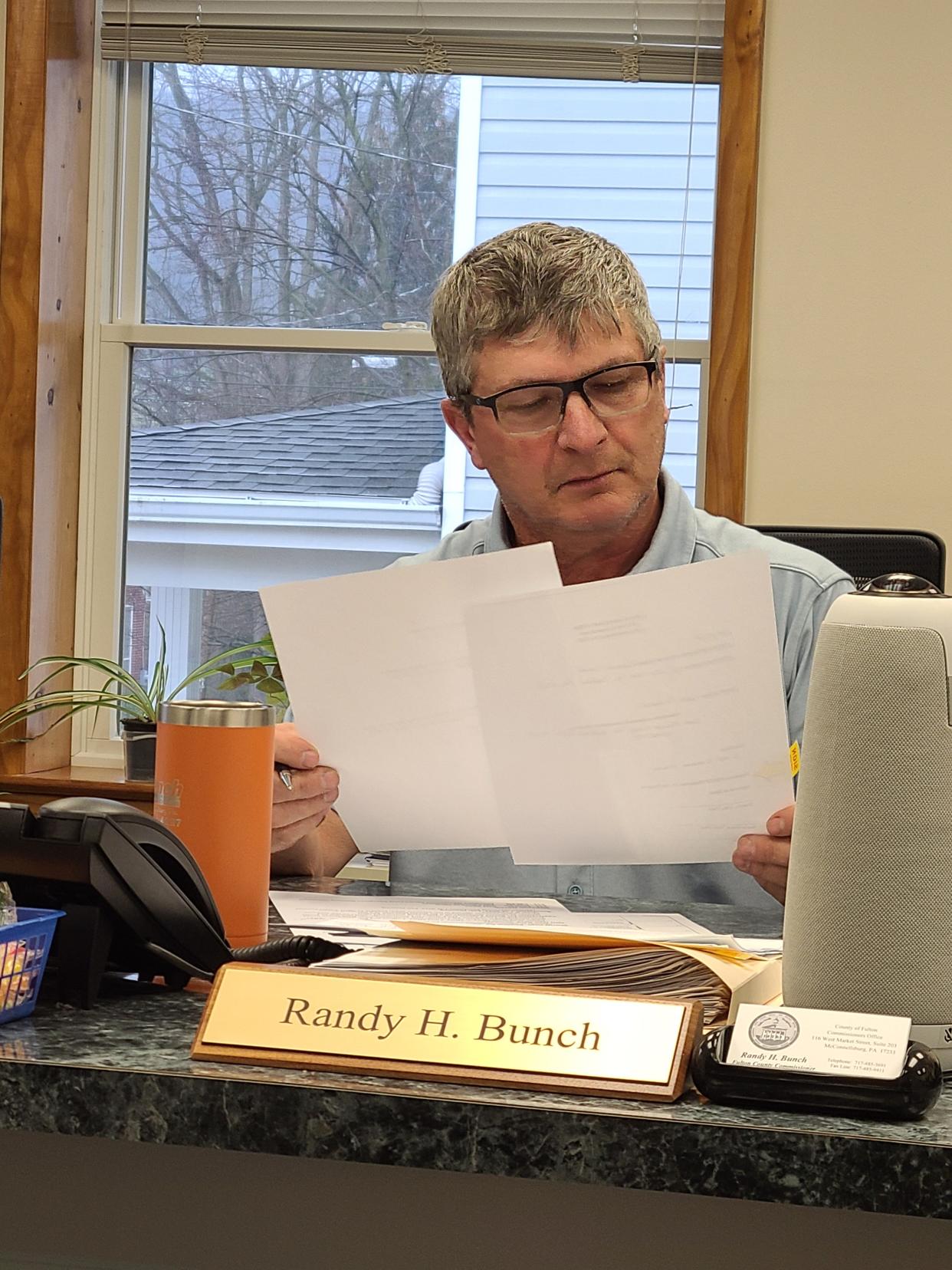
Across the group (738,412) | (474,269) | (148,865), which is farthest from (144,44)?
(148,865)

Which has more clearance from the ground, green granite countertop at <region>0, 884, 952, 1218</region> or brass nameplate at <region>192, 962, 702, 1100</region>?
brass nameplate at <region>192, 962, 702, 1100</region>

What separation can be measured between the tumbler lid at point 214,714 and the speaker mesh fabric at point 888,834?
386 mm

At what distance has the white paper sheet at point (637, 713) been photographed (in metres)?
1.06

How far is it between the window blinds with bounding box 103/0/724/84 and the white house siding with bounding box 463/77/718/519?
58 mm

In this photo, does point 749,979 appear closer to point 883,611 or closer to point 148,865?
point 883,611

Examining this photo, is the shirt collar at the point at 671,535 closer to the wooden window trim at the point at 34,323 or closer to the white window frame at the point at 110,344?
the white window frame at the point at 110,344

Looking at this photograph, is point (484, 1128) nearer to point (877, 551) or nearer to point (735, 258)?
point (877, 551)

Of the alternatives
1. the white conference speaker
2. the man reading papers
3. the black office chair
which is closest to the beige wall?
the black office chair

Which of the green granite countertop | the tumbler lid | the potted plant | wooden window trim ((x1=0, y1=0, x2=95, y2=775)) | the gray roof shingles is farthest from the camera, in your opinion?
the gray roof shingles

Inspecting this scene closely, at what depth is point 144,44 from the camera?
2779 mm

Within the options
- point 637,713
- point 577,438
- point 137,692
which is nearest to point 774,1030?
point 637,713

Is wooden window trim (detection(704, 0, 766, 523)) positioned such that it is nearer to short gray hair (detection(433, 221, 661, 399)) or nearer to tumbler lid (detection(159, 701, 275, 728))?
short gray hair (detection(433, 221, 661, 399))

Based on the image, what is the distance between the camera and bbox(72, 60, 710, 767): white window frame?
2.85 meters

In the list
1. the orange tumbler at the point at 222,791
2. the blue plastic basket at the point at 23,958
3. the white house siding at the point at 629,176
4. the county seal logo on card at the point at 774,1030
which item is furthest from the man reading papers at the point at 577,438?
the white house siding at the point at 629,176
